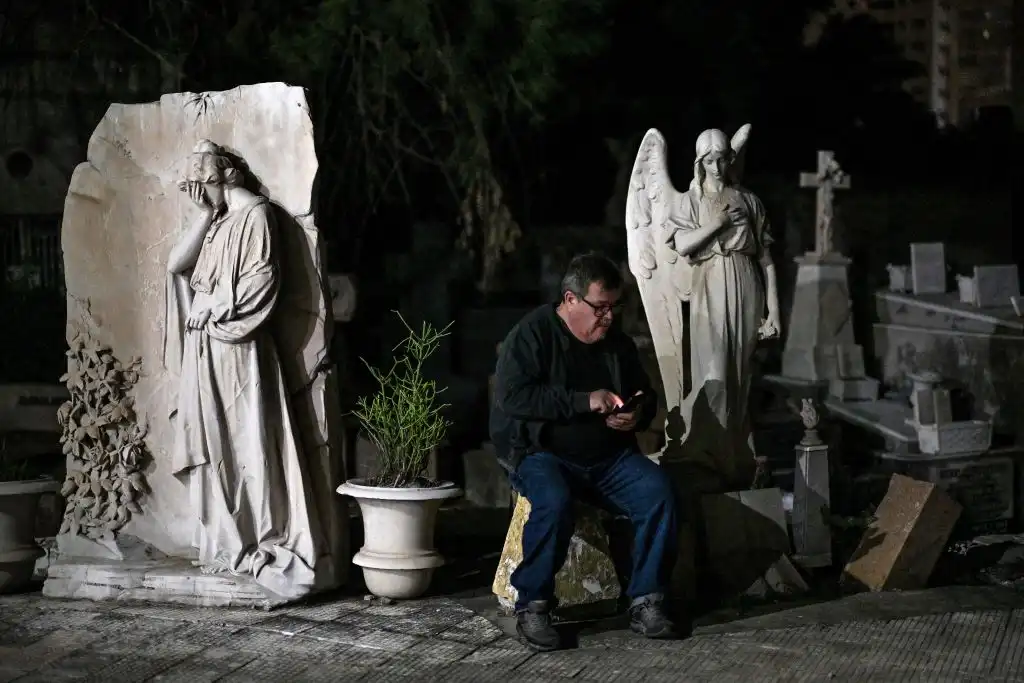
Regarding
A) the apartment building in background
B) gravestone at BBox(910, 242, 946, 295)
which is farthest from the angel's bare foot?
the apartment building in background

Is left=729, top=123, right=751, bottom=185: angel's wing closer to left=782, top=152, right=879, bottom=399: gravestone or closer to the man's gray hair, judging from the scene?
the man's gray hair

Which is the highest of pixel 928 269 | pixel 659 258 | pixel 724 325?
pixel 928 269

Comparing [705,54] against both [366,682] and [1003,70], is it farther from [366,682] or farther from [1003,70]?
[366,682]

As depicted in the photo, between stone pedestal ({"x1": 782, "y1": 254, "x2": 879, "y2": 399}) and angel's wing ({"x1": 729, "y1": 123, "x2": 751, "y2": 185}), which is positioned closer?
angel's wing ({"x1": 729, "y1": 123, "x2": 751, "y2": 185})

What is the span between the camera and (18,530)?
260 inches

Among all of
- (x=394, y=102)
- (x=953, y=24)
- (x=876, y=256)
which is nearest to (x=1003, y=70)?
(x=953, y=24)

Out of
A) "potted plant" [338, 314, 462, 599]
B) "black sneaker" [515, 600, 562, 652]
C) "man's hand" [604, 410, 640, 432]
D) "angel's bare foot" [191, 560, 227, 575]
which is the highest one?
"man's hand" [604, 410, 640, 432]

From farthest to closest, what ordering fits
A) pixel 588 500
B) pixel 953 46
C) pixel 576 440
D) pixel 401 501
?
pixel 953 46 → pixel 401 501 → pixel 588 500 → pixel 576 440

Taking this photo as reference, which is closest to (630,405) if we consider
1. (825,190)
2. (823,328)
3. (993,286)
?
(993,286)

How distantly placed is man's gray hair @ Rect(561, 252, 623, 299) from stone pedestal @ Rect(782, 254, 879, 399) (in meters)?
7.68

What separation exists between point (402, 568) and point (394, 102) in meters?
9.48

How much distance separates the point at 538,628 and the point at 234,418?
1859mm

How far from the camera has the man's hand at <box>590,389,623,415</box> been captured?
5.50 metres

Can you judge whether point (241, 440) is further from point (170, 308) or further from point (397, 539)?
point (397, 539)
